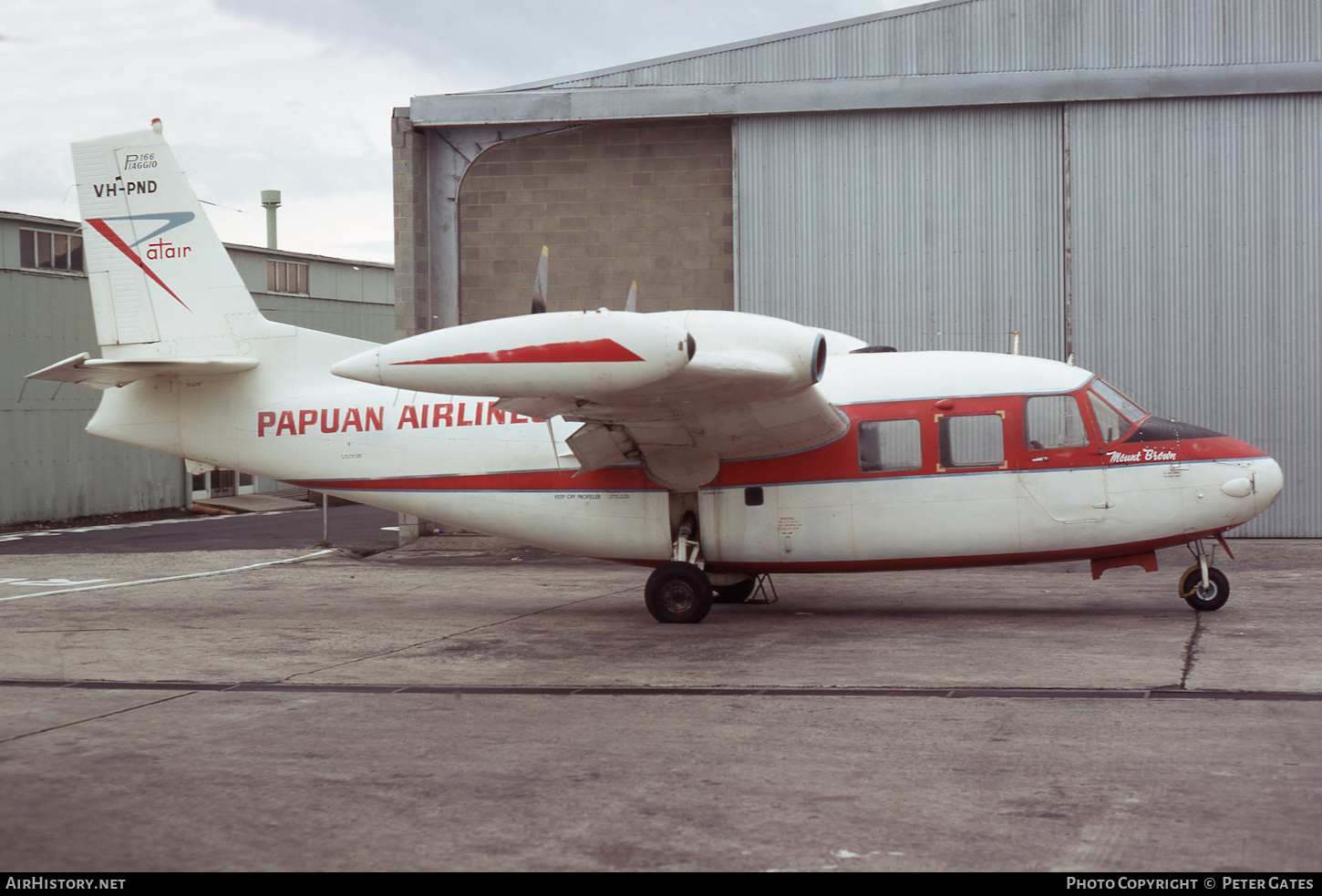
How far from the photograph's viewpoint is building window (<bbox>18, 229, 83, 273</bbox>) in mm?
27094

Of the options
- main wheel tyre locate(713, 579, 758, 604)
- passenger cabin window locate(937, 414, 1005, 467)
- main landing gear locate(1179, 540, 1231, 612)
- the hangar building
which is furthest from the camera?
the hangar building

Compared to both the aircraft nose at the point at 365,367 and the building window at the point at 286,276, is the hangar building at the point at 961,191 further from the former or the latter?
the building window at the point at 286,276

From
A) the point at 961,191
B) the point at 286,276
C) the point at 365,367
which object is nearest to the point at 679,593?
the point at 365,367

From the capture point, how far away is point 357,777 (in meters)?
6.01

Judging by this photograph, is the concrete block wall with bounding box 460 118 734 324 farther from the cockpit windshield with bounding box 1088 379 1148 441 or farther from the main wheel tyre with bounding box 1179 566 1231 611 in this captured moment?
the main wheel tyre with bounding box 1179 566 1231 611

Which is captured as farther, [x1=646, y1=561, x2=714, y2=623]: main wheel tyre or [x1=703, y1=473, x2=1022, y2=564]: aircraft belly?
[x1=646, y1=561, x2=714, y2=623]: main wheel tyre

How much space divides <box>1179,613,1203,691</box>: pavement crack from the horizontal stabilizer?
977 cm

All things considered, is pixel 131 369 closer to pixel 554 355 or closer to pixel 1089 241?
pixel 554 355

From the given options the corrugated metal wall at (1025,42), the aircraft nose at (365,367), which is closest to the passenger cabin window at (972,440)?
the aircraft nose at (365,367)

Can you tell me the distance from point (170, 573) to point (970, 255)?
13092mm

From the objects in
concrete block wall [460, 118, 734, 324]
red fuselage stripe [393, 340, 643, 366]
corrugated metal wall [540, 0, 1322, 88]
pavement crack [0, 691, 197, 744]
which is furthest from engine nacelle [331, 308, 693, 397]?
corrugated metal wall [540, 0, 1322, 88]

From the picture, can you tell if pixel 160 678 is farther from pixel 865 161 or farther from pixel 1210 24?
pixel 1210 24

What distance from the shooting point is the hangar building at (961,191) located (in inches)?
693

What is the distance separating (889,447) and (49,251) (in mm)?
23896
